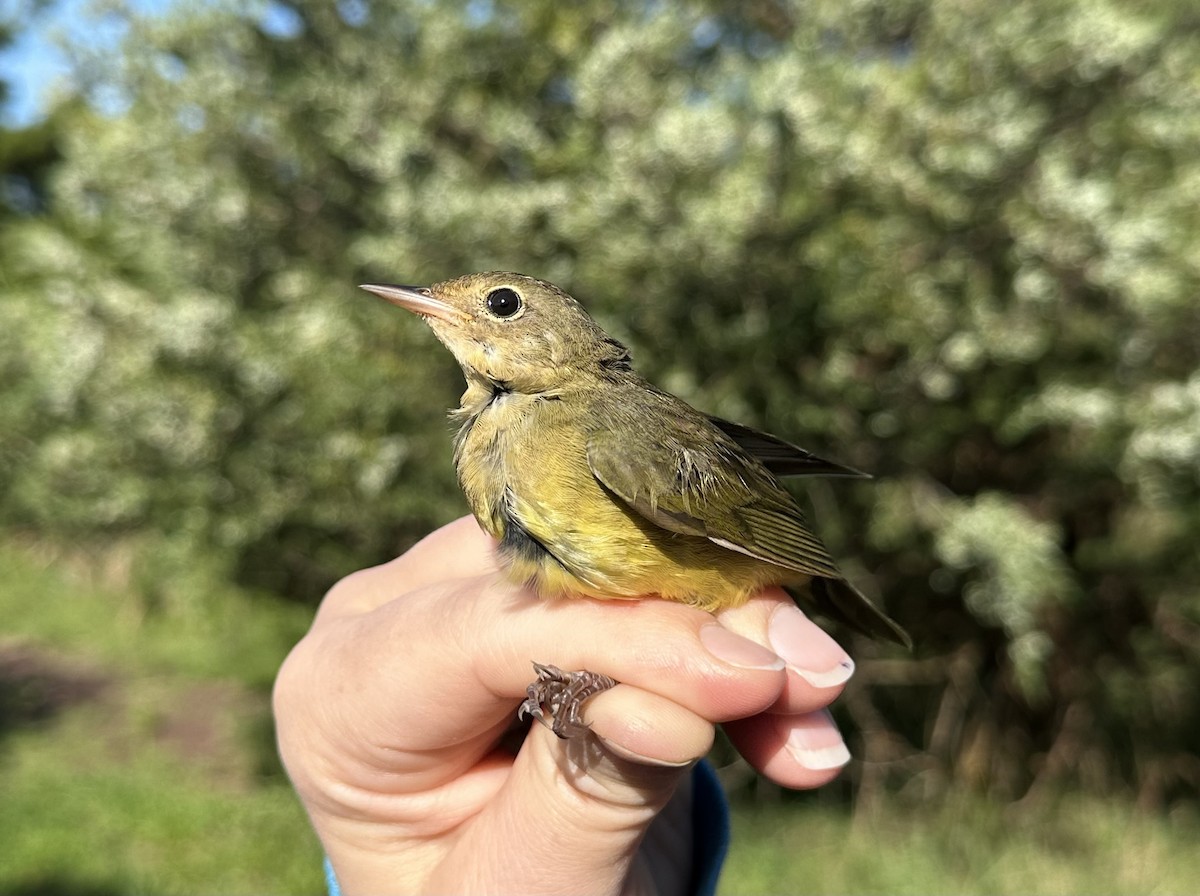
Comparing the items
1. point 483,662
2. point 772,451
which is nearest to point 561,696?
point 483,662

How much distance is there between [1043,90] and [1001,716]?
14.0 feet

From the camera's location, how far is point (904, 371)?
457 cm

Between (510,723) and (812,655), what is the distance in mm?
882

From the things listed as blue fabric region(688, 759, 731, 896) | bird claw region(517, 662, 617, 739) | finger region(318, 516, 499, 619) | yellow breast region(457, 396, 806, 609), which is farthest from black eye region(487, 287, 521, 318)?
blue fabric region(688, 759, 731, 896)

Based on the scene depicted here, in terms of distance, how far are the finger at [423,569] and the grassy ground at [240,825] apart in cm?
352

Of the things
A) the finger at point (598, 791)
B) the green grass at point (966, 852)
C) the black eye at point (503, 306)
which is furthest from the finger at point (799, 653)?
the green grass at point (966, 852)

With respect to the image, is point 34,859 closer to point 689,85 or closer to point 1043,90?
point 689,85

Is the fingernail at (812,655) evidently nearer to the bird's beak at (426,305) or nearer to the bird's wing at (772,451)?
the bird's wing at (772,451)

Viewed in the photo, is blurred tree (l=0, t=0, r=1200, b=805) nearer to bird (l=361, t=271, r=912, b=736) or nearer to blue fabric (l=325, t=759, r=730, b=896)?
bird (l=361, t=271, r=912, b=736)

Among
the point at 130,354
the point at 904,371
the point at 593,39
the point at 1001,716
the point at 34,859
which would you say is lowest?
the point at 34,859

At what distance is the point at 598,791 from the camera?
80.2 inches

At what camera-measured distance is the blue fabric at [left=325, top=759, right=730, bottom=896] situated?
2.60m

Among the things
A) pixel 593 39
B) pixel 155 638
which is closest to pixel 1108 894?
pixel 593 39

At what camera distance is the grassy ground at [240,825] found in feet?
17.4
